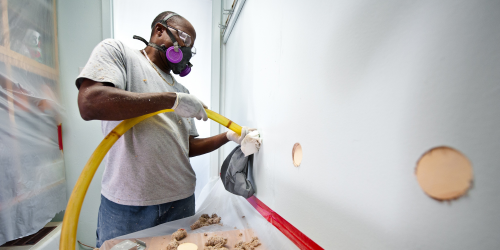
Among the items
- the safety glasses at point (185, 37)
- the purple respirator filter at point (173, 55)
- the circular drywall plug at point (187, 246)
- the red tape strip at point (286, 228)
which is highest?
the safety glasses at point (185, 37)

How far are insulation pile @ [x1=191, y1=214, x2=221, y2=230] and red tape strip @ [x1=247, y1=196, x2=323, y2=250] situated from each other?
0.17m

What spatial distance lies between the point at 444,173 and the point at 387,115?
102 mm

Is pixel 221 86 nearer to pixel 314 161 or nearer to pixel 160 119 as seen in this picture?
pixel 160 119

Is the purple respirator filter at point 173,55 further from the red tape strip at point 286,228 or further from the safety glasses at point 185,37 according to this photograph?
the red tape strip at point 286,228

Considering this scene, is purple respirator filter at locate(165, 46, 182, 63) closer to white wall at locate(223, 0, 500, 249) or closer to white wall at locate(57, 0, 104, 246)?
white wall at locate(223, 0, 500, 249)

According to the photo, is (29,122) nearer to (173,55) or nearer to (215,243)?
(173,55)

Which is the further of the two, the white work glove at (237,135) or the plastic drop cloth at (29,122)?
the plastic drop cloth at (29,122)

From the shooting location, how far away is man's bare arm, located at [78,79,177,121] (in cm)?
64

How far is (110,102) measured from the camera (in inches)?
25.1

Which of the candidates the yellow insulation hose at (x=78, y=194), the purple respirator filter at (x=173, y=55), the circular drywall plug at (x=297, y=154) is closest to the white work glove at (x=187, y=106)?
the yellow insulation hose at (x=78, y=194)

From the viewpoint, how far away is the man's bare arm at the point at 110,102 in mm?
641

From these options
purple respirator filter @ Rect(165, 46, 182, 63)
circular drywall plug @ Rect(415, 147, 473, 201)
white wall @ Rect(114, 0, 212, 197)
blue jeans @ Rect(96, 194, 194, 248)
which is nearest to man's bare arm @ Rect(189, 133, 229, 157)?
blue jeans @ Rect(96, 194, 194, 248)

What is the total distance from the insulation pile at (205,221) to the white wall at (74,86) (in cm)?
133

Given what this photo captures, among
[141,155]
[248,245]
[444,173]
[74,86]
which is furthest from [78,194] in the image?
[74,86]
